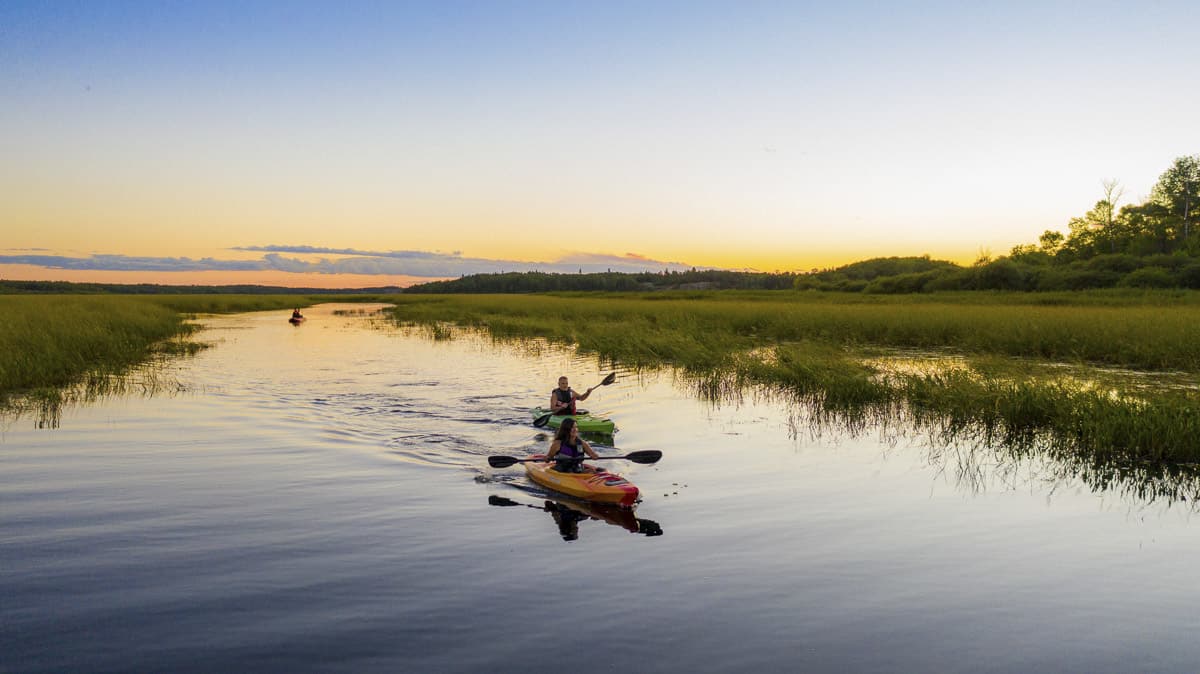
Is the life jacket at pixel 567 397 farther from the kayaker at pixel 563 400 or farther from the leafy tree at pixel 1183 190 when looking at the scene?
the leafy tree at pixel 1183 190

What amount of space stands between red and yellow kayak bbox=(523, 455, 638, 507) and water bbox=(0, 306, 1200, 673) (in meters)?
0.21

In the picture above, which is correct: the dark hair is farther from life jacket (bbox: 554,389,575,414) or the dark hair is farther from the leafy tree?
the leafy tree

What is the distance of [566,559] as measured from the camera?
7098mm

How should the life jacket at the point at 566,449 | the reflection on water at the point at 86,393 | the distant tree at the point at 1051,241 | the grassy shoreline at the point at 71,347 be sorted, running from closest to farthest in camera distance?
the life jacket at the point at 566,449 < the reflection on water at the point at 86,393 < the grassy shoreline at the point at 71,347 < the distant tree at the point at 1051,241

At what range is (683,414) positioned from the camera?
50.7ft

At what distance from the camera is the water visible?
5.21 meters

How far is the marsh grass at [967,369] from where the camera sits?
11.4 m

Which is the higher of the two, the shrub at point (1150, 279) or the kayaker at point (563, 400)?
the shrub at point (1150, 279)

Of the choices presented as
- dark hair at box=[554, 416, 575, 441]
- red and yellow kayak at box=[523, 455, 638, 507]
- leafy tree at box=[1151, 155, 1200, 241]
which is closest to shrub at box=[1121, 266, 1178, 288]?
leafy tree at box=[1151, 155, 1200, 241]

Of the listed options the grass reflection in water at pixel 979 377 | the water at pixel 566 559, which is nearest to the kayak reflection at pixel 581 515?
the water at pixel 566 559

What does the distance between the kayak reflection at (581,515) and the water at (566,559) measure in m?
0.05

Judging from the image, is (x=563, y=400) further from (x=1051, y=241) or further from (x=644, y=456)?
(x=1051, y=241)

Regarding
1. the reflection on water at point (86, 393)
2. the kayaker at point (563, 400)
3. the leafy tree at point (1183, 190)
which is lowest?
the reflection on water at point (86, 393)

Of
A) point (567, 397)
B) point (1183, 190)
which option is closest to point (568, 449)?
point (567, 397)
